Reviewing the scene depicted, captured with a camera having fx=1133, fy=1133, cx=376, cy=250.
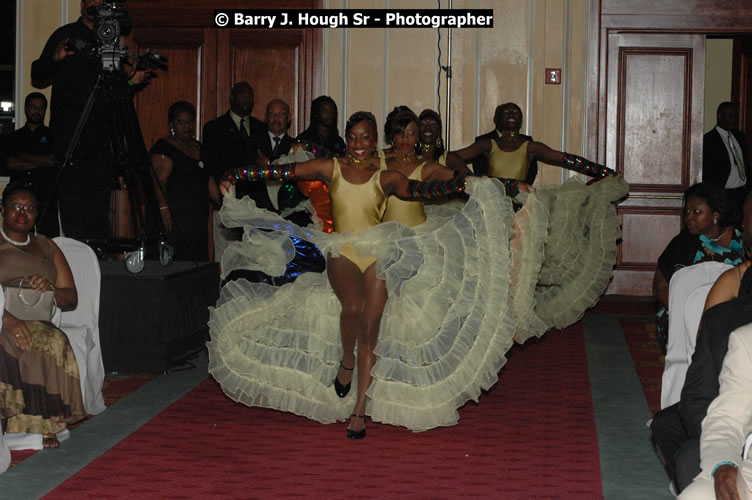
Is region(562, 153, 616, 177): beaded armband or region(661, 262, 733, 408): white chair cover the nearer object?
region(661, 262, 733, 408): white chair cover

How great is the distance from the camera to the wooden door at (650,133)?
11.4m

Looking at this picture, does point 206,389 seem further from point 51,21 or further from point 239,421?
point 51,21

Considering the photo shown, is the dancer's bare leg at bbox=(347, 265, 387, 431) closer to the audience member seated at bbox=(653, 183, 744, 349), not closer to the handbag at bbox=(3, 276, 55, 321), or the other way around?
the handbag at bbox=(3, 276, 55, 321)

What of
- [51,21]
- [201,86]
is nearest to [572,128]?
[201,86]

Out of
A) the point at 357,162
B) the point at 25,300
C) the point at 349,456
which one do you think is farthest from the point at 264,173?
the point at 349,456

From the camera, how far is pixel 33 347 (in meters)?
5.50

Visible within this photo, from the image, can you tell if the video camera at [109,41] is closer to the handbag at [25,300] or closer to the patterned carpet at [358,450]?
the patterned carpet at [358,450]

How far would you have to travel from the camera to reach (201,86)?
1164 cm

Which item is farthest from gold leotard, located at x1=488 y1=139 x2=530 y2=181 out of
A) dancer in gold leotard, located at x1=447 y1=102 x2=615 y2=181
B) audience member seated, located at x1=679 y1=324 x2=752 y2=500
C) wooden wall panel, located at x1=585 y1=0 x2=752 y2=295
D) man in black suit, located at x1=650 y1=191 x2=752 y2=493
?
audience member seated, located at x1=679 y1=324 x2=752 y2=500

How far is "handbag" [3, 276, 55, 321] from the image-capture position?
18.7 ft

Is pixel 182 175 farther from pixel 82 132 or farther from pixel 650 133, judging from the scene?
pixel 650 133

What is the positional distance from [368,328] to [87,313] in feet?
5.50

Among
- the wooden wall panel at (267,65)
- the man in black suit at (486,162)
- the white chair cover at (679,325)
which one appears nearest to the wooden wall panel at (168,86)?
the wooden wall panel at (267,65)

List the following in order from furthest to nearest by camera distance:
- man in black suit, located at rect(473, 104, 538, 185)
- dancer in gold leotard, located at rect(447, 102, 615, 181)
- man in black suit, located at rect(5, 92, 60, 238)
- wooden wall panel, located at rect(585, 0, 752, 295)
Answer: wooden wall panel, located at rect(585, 0, 752, 295) < man in black suit, located at rect(5, 92, 60, 238) < man in black suit, located at rect(473, 104, 538, 185) < dancer in gold leotard, located at rect(447, 102, 615, 181)
